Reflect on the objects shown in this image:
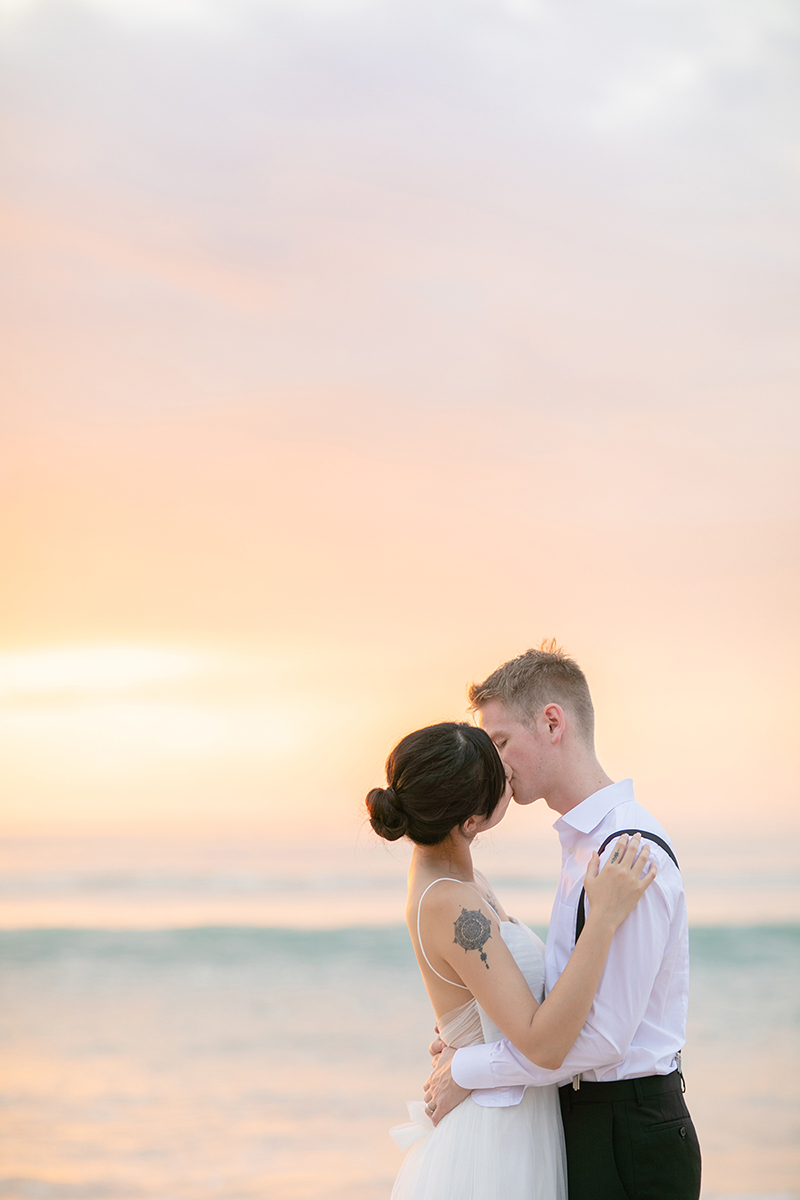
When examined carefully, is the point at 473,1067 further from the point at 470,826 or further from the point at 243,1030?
the point at 243,1030

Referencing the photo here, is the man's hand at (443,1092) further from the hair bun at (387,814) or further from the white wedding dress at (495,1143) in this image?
the hair bun at (387,814)

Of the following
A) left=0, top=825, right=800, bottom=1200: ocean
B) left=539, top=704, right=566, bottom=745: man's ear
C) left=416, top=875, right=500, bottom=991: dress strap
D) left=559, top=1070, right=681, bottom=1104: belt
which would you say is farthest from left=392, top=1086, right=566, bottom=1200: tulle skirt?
left=0, top=825, right=800, bottom=1200: ocean

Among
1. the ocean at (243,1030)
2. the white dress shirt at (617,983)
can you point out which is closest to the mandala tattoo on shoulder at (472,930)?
the white dress shirt at (617,983)

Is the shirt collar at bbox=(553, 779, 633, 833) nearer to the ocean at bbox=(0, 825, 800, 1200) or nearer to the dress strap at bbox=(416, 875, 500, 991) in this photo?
the dress strap at bbox=(416, 875, 500, 991)

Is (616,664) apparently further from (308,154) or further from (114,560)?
(308,154)

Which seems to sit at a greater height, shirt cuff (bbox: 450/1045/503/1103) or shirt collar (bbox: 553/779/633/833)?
shirt collar (bbox: 553/779/633/833)

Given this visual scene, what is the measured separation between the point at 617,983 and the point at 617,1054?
0.16m

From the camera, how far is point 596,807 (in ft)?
8.77

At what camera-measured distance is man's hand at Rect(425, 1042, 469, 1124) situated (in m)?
2.72

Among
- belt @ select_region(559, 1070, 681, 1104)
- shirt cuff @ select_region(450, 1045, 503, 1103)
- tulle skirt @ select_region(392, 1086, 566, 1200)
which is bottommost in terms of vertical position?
tulle skirt @ select_region(392, 1086, 566, 1200)

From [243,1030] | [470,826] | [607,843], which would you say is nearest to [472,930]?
[470,826]

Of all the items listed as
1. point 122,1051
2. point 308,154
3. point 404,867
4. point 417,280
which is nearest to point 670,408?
point 417,280

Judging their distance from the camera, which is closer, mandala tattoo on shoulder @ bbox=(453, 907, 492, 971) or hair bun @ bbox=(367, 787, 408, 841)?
mandala tattoo on shoulder @ bbox=(453, 907, 492, 971)

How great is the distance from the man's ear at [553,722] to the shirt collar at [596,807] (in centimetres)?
21
